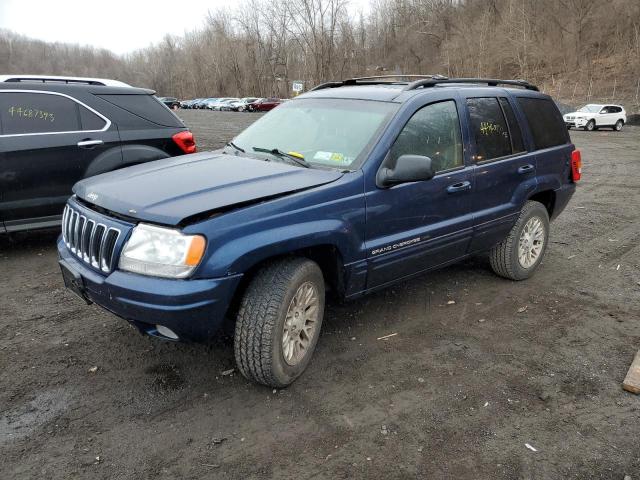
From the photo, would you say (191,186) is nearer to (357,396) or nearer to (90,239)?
(90,239)

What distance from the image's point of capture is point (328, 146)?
3.71m

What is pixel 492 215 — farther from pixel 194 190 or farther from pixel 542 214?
pixel 194 190

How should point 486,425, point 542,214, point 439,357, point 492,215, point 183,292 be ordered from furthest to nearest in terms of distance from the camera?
point 542,214 → point 492,215 → point 439,357 → point 486,425 → point 183,292

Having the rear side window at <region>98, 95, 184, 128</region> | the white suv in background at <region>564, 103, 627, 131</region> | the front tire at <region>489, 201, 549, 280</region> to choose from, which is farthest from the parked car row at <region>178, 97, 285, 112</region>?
the front tire at <region>489, 201, 549, 280</region>

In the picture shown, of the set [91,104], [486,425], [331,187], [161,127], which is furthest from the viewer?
[161,127]

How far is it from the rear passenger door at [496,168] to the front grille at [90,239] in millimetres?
2820

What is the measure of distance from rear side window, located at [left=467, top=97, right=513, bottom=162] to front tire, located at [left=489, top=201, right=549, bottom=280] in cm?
75

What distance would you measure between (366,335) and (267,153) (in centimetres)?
160

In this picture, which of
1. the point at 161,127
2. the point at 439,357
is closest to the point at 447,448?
the point at 439,357

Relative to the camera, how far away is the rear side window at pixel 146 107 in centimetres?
605

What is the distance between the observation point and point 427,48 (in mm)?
76688

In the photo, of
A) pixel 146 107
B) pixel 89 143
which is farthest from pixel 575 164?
pixel 89 143

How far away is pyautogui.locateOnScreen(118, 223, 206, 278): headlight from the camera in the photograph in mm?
2691

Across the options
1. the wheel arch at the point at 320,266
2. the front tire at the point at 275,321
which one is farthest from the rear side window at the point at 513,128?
the front tire at the point at 275,321
